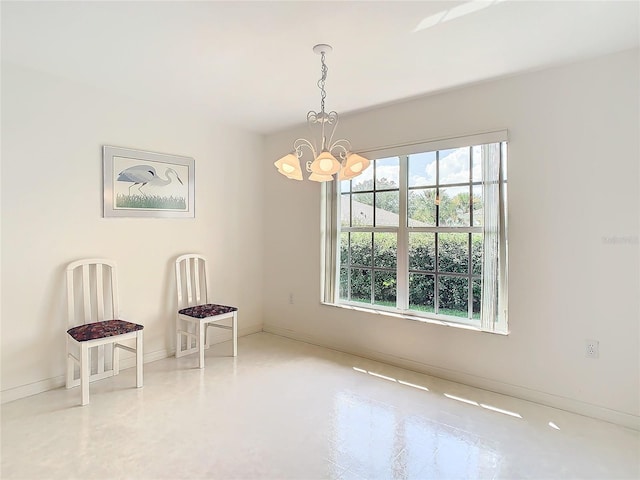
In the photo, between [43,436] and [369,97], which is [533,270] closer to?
[369,97]

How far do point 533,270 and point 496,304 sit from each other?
39 cm

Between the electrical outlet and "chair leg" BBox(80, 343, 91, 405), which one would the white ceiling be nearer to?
the electrical outlet

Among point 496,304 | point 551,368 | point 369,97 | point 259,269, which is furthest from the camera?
point 259,269

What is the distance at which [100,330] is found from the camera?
2799 mm

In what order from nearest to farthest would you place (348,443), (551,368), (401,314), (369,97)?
(348,443), (551,368), (369,97), (401,314)

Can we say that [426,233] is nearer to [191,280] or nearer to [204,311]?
[204,311]

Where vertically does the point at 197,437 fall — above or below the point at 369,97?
below

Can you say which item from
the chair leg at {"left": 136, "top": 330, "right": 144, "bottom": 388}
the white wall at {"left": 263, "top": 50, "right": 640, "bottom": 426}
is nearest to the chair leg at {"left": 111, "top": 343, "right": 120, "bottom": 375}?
the chair leg at {"left": 136, "top": 330, "right": 144, "bottom": 388}

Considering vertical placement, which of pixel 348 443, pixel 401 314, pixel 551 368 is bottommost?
pixel 348 443

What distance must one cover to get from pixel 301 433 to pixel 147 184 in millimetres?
2636

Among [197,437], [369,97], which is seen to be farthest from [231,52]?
[197,437]

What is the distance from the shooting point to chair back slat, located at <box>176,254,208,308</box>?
12.2ft

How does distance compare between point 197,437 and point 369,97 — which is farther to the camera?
point 369,97

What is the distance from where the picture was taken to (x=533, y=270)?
2.74m
